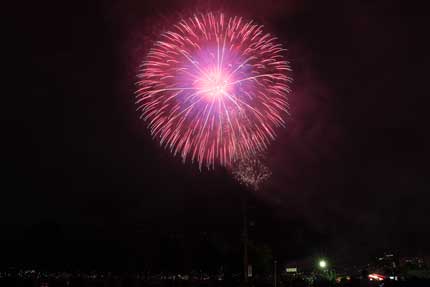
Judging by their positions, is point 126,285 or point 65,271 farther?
point 65,271

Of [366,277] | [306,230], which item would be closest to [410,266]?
[306,230]

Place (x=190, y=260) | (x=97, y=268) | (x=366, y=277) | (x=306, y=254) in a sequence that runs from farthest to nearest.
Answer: (x=97, y=268)
(x=190, y=260)
(x=306, y=254)
(x=366, y=277)

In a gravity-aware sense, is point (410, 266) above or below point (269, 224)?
below

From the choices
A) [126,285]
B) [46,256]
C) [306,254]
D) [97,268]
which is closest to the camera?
[126,285]

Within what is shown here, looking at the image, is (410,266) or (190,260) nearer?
(410,266)

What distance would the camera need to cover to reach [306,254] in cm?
7362

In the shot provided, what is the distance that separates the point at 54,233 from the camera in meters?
124

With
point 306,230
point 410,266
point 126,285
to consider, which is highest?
point 306,230

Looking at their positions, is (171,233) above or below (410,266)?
above

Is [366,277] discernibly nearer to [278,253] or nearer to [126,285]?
[126,285]

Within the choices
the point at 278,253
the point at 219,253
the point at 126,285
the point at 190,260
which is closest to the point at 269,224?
the point at 278,253

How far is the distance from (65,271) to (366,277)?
103 meters

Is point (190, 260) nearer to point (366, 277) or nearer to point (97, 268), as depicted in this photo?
point (97, 268)

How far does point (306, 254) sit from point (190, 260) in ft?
84.7
